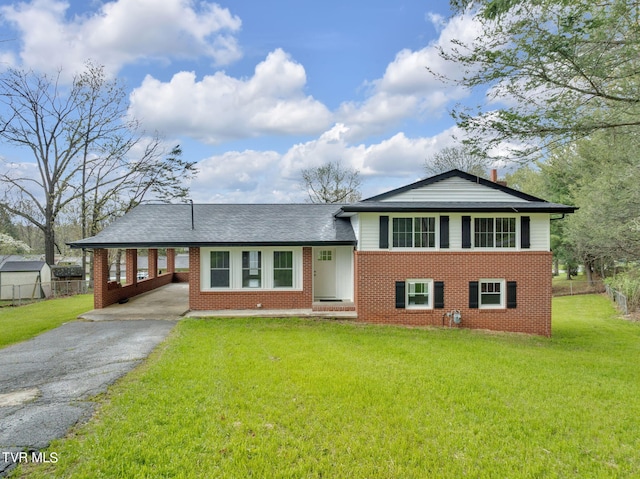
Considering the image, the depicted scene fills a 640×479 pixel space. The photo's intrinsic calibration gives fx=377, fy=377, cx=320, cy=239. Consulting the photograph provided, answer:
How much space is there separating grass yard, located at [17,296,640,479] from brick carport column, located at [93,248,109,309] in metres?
6.00

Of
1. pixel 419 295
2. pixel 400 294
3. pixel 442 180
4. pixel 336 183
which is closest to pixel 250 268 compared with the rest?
pixel 400 294

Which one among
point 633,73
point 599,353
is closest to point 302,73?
point 633,73

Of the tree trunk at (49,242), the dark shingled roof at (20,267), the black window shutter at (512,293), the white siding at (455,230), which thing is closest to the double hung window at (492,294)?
the black window shutter at (512,293)

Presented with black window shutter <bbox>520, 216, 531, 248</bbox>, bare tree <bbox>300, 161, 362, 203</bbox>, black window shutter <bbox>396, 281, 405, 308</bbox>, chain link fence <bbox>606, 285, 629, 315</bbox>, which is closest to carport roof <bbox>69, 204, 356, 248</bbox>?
black window shutter <bbox>396, 281, 405, 308</bbox>

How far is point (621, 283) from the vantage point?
2234cm

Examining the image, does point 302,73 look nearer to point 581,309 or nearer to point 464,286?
point 464,286

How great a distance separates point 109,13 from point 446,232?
1267cm

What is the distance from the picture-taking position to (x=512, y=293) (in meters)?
12.9

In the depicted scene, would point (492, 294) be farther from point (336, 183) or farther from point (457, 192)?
point (336, 183)

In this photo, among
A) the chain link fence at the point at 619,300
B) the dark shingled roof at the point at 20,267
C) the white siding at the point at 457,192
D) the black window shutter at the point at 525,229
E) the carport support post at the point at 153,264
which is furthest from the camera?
the dark shingled roof at the point at 20,267

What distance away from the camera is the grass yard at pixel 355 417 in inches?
154

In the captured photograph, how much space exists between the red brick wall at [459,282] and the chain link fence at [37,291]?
17111 millimetres

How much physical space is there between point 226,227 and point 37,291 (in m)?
13.6

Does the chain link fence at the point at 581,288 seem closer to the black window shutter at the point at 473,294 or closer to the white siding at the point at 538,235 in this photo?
the white siding at the point at 538,235
